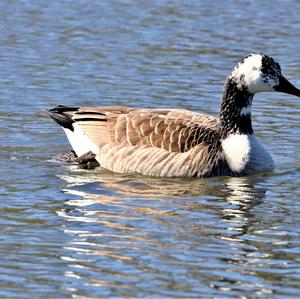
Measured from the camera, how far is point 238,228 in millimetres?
11633

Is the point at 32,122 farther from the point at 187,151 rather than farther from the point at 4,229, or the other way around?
the point at 4,229

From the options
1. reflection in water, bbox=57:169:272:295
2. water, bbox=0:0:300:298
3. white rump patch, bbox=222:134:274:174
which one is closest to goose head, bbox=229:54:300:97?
white rump patch, bbox=222:134:274:174

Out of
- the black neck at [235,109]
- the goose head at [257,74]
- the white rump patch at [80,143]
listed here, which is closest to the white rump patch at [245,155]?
the black neck at [235,109]

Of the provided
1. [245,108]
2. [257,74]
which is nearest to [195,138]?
[245,108]

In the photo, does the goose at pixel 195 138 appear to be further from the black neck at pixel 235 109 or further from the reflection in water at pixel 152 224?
the reflection in water at pixel 152 224

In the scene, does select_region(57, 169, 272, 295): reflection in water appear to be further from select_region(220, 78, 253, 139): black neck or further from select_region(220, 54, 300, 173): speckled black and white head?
select_region(220, 78, 253, 139): black neck

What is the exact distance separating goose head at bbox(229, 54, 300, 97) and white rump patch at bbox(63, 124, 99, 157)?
82.9 inches

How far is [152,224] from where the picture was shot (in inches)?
456

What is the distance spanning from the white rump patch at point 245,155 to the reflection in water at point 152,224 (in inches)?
6.9

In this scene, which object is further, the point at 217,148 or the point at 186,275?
the point at 217,148

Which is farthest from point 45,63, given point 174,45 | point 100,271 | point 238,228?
point 100,271

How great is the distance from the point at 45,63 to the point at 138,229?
9.00 m

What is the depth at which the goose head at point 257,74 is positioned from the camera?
47.1ft

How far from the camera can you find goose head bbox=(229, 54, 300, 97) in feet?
47.1
